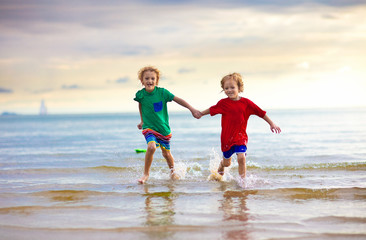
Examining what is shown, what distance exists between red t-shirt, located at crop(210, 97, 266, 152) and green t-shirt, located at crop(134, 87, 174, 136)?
3.16 feet

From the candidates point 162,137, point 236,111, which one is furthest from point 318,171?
point 162,137

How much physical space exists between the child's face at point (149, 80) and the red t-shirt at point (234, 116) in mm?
1205

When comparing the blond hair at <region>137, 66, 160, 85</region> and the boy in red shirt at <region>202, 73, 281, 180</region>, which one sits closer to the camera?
the boy in red shirt at <region>202, 73, 281, 180</region>

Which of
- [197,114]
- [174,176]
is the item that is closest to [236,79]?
[197,114]

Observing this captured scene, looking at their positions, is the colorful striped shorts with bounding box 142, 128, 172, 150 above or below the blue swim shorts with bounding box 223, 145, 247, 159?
above

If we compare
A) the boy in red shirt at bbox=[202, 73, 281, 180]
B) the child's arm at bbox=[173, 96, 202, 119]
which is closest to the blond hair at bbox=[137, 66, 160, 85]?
the child's arm at bbox=[173, 96, 202, 119]

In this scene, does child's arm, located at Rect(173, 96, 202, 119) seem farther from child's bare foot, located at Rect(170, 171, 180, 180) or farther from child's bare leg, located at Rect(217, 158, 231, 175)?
child's bare foot, located at Rect(170, 171, 180, 180)

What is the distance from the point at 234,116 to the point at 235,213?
235 cm

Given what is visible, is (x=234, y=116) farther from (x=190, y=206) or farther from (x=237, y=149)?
(x=190, y=206)

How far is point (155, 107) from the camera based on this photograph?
7.54 m

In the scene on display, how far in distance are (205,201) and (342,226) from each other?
1.95 m

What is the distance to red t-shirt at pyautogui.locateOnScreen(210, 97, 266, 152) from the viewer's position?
23.3ft

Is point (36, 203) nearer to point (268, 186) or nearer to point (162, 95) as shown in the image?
point (162, 95)

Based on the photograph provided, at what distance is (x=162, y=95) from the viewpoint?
7566 millimetres
